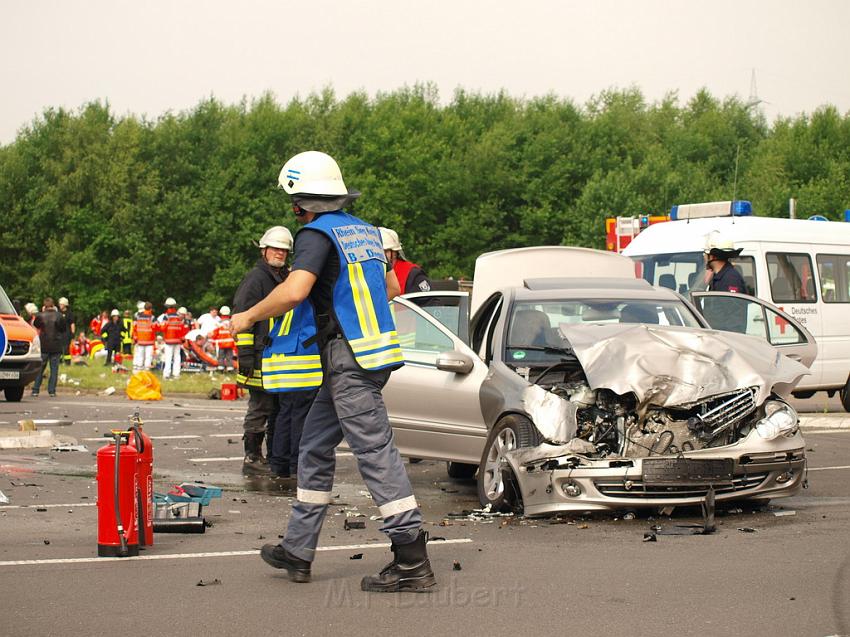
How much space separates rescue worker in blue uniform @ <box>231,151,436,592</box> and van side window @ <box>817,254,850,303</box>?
510 inches

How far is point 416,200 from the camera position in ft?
249

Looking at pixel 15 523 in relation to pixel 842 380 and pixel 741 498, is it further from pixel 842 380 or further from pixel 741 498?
pixel 842 380

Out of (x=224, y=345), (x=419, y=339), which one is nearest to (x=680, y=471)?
(x=419, y=339)

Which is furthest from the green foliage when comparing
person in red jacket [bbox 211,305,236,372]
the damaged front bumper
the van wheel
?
the damaged front bumper

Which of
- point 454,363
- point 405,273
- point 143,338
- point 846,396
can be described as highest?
point 405,273

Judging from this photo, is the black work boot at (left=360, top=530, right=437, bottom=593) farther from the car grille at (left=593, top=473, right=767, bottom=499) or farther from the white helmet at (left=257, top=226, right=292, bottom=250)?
the white helmet at (left=257, top=226, right=292, bottom=250)

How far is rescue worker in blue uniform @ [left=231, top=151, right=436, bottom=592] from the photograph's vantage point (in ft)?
20.8

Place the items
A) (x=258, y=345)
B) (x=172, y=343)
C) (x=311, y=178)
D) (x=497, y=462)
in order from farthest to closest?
(x=172, y=343), (x=258, y=345), (x=497, y=462), (x=311, y=178)

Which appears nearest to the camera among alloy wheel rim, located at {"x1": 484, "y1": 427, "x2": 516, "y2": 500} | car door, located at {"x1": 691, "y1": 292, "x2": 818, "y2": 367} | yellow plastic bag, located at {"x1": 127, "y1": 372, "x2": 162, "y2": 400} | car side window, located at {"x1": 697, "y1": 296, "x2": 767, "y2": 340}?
alloy wheel rim, located at {"x1": 484, "y1": 427, "x2": 516, "y2": 500}

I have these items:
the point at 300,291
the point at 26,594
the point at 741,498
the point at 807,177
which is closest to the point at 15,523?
the point at 26,594

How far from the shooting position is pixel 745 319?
46.0ft

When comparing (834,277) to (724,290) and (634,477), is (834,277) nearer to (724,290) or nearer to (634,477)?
(724,290)

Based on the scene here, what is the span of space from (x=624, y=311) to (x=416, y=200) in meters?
66.0

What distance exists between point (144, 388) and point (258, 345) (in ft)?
38.0
